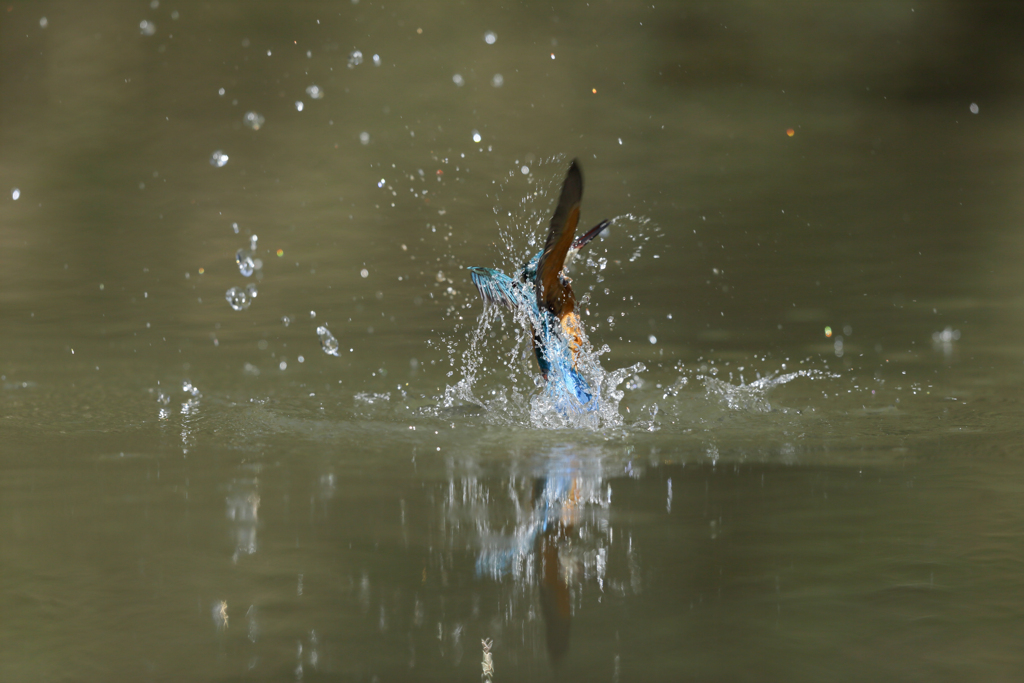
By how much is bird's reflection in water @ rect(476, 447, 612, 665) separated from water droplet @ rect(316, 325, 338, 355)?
5.82 feet

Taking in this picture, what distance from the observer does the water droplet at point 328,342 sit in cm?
423

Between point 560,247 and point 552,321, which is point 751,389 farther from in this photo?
point 560,247

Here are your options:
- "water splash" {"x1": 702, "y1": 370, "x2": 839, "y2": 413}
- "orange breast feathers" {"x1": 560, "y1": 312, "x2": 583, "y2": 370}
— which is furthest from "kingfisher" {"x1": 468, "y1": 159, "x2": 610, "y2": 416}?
"water splash" {"x1": 702, "y1": 370, "x2": 839, "y2": 413}

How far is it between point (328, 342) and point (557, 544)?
2.49 metres

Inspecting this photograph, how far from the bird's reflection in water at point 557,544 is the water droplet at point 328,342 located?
1774mm

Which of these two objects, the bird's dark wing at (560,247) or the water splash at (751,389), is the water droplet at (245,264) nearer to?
the bird's dark wing at (560,247)

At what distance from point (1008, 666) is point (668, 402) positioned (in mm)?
1777

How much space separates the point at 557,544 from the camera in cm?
209

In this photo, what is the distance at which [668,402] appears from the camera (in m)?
3.29

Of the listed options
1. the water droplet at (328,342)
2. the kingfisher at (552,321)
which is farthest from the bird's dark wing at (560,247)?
the water droplet at (328,342)

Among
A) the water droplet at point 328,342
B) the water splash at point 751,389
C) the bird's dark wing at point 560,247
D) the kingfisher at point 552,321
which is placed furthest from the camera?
the water droplet at point 328,342

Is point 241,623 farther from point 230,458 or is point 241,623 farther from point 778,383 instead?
point 778,383

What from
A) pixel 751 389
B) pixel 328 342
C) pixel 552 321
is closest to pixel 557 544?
pixel 552 321

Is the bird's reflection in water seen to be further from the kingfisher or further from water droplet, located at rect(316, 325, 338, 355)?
water droplet, located at rect(316, 325, 338, 355)
